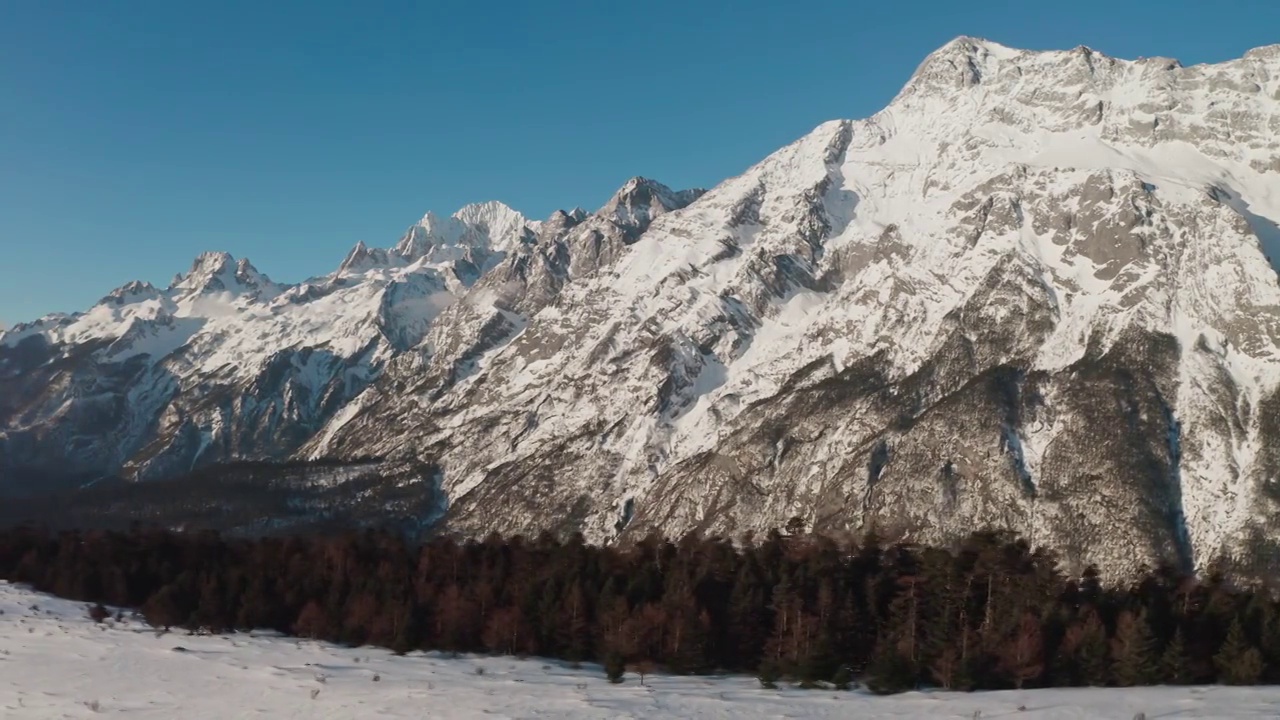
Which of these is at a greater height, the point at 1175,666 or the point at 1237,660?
the point at 1237,660

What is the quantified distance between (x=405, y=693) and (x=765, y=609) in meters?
40.7

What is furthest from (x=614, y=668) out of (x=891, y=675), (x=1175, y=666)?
(x=1175, y=666)

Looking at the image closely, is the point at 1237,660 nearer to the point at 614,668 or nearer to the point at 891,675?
the point at 891,675

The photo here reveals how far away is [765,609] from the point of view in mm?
90562

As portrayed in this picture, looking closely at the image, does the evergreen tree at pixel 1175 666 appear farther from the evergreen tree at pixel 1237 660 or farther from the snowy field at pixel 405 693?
the snowy field at pixel 405 693

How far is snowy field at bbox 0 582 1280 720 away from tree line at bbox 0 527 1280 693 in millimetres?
6537

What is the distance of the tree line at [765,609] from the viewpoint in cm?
7162

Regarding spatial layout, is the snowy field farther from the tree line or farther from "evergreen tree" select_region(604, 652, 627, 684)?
the tree line

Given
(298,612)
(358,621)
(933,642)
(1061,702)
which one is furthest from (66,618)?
(1061,702)

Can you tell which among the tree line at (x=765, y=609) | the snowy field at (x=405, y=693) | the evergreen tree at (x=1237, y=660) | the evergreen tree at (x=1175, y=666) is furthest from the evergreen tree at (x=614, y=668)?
the evergreen tree at (x=1237, y=660)

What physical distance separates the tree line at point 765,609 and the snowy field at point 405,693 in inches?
257

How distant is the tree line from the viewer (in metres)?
71.6

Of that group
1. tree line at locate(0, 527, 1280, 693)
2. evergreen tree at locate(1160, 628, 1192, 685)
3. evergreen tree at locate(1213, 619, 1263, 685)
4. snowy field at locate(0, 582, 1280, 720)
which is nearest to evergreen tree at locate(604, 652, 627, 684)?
tree line at locate(0, 527, 1280, 693)

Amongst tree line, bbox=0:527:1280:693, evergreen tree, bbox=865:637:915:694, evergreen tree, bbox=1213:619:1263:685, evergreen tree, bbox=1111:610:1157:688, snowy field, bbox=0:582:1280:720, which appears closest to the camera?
snowy field, bbox=0:582:1280:720
